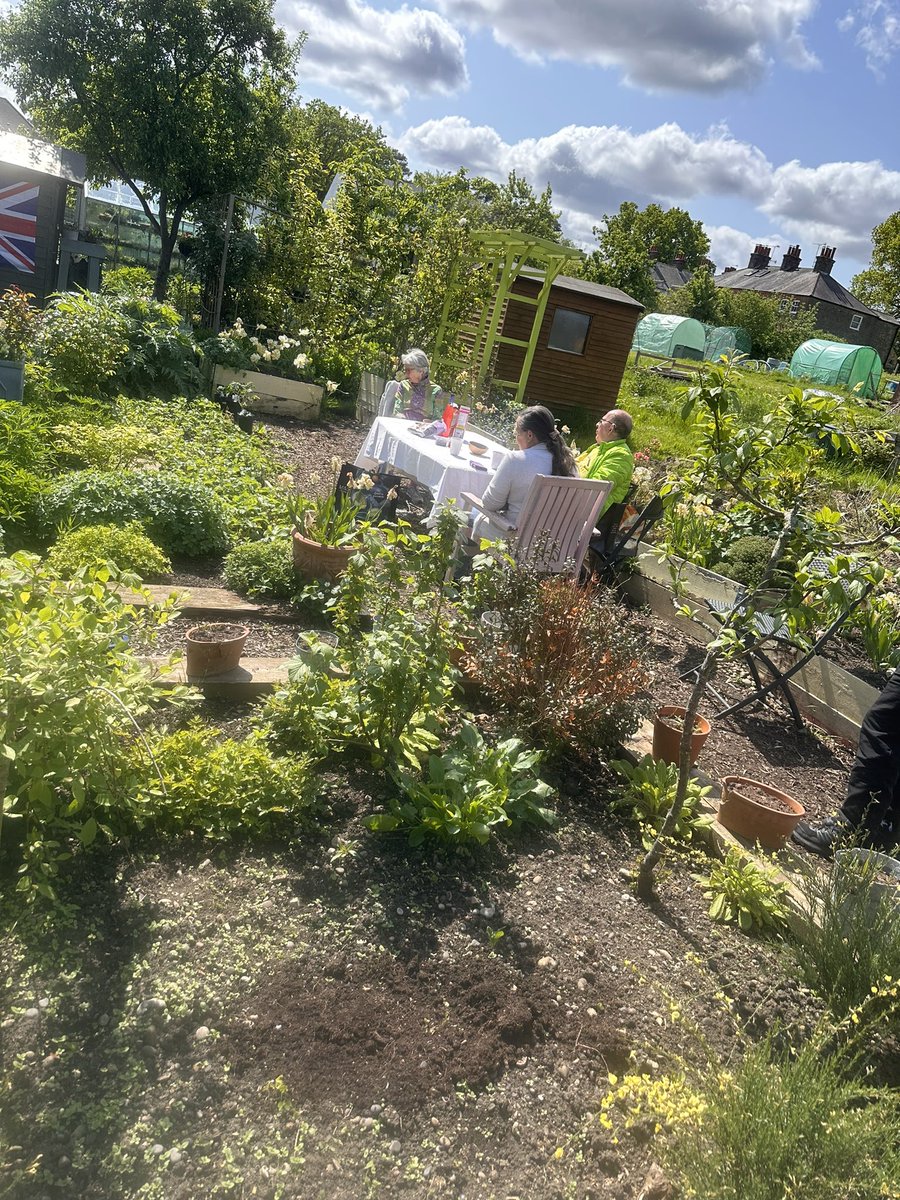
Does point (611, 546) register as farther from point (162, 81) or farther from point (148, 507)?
point (162, 81)

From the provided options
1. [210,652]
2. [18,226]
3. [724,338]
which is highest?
[724,338]

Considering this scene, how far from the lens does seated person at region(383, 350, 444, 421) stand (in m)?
7.79

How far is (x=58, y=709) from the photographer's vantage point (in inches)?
79.7

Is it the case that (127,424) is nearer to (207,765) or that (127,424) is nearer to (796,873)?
(207,765)

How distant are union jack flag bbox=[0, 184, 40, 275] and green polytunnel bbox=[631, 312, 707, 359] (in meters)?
29.4

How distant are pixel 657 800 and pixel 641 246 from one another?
38090 millimetres

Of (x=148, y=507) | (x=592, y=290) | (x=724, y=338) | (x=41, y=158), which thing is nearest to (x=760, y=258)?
(x=724, y=338)

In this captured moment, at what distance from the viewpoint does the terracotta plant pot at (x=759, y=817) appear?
330 centimetres

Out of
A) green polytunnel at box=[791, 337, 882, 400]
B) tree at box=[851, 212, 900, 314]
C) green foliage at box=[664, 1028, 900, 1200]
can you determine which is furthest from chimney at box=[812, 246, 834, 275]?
green foliage at box=[664, 1028, 900, 1200]

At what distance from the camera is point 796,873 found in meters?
3.22

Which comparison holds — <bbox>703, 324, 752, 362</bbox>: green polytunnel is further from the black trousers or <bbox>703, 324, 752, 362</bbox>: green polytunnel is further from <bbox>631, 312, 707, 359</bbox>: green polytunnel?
the black trousers

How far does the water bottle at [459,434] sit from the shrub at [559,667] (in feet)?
8.89

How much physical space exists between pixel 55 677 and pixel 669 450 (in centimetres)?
1208

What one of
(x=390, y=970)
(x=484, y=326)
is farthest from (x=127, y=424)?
(x=484, y=326)
